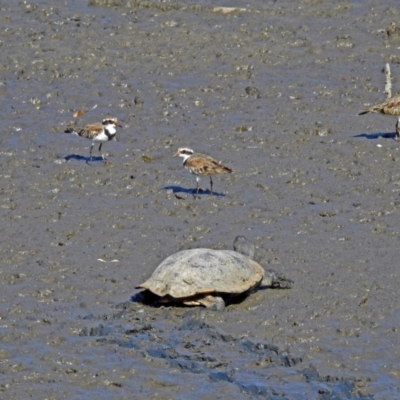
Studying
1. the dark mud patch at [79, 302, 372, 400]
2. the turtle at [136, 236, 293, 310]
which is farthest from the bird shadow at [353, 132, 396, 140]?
the dark mud patch at [79, 302, 372, 400]

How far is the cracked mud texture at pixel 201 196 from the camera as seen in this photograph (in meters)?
10.2

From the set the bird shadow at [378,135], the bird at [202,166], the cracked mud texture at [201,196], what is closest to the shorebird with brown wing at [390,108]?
the bird shadow at [378,135]

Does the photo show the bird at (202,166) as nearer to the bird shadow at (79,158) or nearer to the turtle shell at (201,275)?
the bird shadow at (79,158)

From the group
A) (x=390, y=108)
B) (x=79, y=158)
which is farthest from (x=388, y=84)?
(x=79, y=158)

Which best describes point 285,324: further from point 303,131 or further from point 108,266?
point 303,131

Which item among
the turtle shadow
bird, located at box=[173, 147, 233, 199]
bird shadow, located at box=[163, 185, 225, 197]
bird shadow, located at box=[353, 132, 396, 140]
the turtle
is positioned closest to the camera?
the turtle

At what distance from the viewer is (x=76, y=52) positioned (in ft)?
63.0

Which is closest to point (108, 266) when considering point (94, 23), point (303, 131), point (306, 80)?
point (303, 131)

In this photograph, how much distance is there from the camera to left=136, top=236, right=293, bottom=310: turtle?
A: 1111 cm

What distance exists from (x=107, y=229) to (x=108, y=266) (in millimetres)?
1056

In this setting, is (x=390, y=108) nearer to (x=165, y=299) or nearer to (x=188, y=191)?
(x=188, y=191)

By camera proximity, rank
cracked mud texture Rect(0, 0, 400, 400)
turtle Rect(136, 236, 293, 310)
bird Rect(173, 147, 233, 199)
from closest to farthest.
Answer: cracked mud texture Rect(0, 0, 400, 400)
turtle Rect(136, 236, 293, 310)
bird Rect(173, 147, 233, 199)

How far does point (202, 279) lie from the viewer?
11.1 metres

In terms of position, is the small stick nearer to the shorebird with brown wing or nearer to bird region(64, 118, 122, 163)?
the shorebird with brown wing
